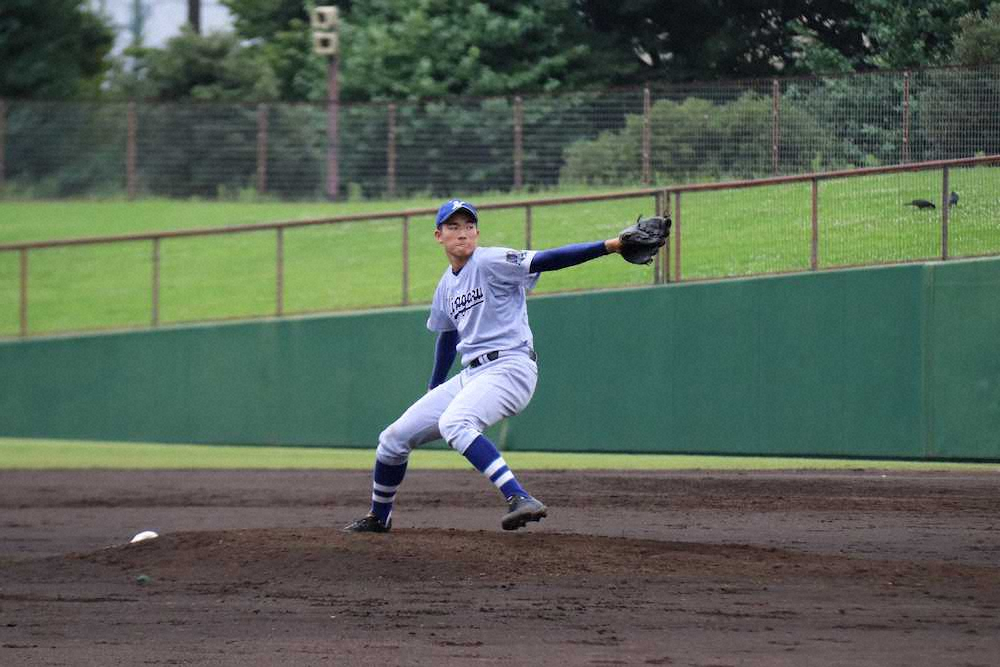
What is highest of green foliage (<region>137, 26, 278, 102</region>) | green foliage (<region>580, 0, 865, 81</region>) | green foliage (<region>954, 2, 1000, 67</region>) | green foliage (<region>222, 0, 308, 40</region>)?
green foliage (<region>222, 0, 308, 40</region>)

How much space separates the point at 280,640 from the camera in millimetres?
5555

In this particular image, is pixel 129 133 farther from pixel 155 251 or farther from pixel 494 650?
pixel 494 650

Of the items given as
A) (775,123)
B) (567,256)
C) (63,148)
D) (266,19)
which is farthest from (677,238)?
(266,19)

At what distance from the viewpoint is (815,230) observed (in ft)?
47.1

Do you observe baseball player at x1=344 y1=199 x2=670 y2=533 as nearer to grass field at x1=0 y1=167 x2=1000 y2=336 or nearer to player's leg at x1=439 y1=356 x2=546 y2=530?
player's leg at x1=439 y1=356 x2=546 y2=530

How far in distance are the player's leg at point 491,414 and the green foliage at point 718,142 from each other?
10.8 metres

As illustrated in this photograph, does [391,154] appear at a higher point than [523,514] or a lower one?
higher

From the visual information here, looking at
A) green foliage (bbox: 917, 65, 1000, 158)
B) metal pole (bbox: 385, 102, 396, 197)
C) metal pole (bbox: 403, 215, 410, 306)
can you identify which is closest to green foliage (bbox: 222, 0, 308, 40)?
metal pole (bbox: 385, 102, 396, 197)

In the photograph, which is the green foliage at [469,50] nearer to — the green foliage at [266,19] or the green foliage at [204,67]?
the green foliage at [204,67]

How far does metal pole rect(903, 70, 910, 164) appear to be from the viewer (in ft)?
54.2

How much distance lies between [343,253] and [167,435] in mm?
4103

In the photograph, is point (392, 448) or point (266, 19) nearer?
point (392, 448)

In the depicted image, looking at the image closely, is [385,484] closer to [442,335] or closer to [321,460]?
[442,335]

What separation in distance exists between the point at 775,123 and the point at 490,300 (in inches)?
447
